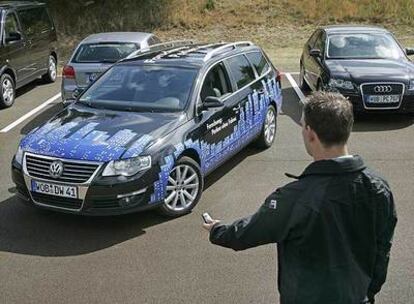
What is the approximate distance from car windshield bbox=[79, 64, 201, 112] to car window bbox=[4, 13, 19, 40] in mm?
5790

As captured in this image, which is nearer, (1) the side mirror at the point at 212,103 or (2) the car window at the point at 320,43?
(1) the side mirror at the point at 212,103

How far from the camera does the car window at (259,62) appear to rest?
812cm

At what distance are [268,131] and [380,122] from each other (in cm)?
254

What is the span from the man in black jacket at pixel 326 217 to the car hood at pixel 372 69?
298 inches

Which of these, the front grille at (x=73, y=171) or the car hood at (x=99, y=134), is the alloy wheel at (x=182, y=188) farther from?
the front grille at (x=73, y=171)

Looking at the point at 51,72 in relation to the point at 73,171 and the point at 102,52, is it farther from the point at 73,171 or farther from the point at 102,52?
the point at 73,171

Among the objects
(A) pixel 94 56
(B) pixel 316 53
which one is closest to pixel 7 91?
(A) pixel 94 56

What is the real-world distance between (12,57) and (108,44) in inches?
101

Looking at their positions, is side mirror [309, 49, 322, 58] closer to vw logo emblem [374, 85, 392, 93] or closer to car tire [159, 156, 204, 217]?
vw logo emblem [374, 85, 392, 93]

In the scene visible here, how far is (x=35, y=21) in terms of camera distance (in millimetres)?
13617

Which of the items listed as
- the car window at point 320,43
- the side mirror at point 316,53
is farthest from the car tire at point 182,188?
the car window at point 320,43

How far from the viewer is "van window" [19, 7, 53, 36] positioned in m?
13.0

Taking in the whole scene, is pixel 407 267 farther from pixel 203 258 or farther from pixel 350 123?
pixel 350 123

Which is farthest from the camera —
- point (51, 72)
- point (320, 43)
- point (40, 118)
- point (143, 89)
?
point (51, 72)
